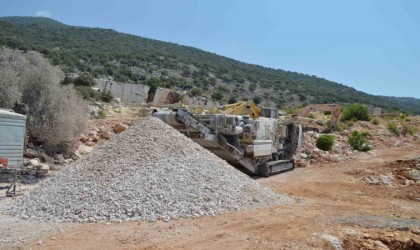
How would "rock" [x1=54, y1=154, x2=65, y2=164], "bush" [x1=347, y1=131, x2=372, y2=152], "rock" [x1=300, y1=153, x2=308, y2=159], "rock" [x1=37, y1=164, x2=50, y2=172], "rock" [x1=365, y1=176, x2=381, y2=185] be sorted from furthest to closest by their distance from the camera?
"bush" [x1=347, y1=131, x2=372, y2=152] → "rock" [x1=300, y1=153, x2=308, y2=159] → "rock" [x1=365, y1=176, x2=381, y2=185] → "rock" [x1=54, y1=154, x2=65, y2=164] → "rock" [x1=37, y1=164, x2=50, y2=172]

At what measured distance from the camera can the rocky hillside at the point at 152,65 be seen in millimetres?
43812

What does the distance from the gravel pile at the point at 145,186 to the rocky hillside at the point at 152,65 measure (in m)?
29.9

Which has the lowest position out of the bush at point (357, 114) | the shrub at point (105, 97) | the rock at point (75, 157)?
the rock at point (75, 157)

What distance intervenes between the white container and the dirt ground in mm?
4285

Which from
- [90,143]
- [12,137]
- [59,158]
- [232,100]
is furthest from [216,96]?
[12,137]

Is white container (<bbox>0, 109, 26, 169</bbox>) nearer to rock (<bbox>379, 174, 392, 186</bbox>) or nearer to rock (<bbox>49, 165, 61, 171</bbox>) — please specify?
rock (<bbox>49, 165, 61, 171</bbox>)

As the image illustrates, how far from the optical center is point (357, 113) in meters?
36.6

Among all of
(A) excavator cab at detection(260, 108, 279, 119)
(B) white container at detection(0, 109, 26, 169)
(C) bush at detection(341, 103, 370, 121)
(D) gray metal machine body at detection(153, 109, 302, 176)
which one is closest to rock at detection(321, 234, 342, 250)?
(D) gray metal machine body at detection(153, 109, 302, 176)

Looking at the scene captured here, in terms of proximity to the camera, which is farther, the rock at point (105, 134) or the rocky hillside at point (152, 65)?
the rocky hillside at point (152, 65)

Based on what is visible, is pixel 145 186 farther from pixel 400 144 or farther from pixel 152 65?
pixel 152 65

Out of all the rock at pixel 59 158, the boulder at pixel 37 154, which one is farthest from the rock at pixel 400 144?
the boulder at pixel 37 154

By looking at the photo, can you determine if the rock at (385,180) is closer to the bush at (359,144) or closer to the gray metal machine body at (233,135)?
the gray metal machine body at (233,135)

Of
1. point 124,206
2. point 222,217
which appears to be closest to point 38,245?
point 124,206

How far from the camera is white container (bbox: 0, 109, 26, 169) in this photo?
33.6ft
